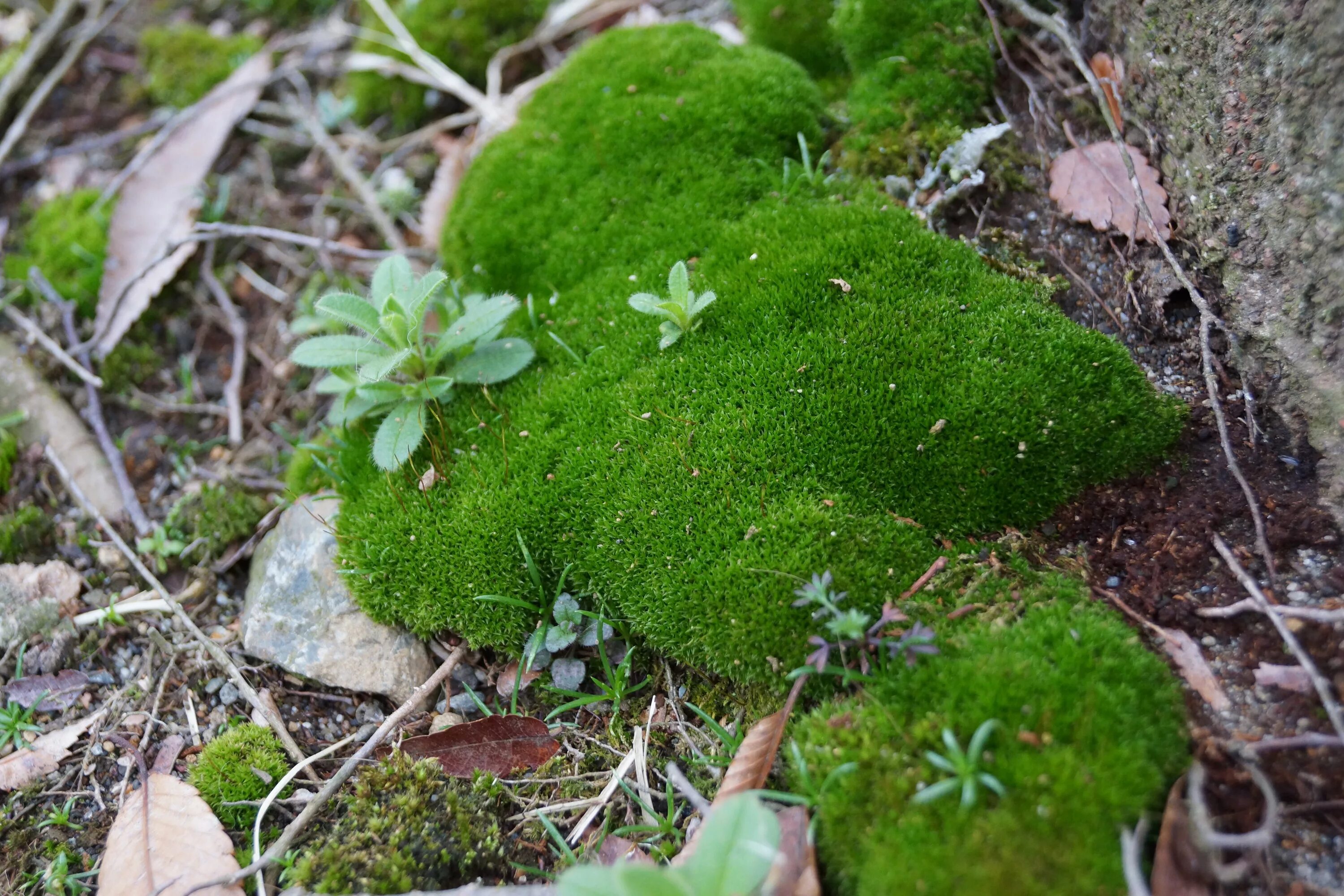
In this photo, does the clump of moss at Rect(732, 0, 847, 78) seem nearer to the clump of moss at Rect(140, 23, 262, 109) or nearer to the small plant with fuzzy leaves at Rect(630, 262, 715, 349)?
the small plant with fuzzy leaves at Rect(630, 262, 715, 349)

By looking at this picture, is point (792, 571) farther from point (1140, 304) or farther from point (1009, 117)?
point (1009, 117)

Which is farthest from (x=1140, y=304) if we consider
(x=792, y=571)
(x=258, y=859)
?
(x=258, y=859)

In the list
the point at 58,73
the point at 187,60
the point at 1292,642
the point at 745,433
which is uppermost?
the point at 58,73

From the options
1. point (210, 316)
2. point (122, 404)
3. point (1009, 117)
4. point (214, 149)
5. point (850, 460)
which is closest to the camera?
point (850, 460)

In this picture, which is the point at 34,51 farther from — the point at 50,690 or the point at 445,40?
the point at 50,690

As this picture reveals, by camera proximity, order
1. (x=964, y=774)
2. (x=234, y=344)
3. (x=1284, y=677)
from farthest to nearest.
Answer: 1. (x=234, y=344)
2. (x=1284, y=677)
3. (x=964, y=774)

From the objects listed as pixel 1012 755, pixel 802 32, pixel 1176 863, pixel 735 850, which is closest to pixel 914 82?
pixel 802 32
